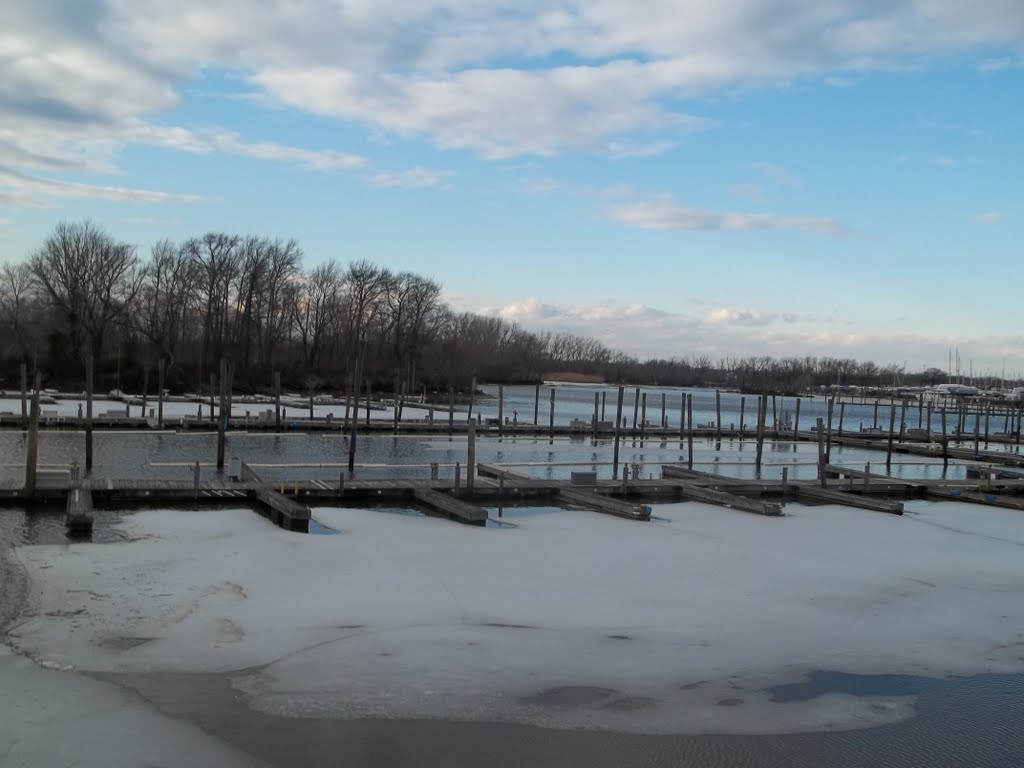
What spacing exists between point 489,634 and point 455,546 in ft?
16.0

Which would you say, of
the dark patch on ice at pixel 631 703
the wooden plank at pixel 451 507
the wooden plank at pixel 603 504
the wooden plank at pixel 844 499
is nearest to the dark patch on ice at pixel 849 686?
the dark patch on ice at pixel 631 703

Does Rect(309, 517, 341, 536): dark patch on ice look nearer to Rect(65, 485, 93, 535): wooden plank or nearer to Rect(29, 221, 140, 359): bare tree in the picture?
Rect(65, 485, 93, 535): wooden plank

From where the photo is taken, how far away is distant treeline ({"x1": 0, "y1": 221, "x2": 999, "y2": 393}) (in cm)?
6053

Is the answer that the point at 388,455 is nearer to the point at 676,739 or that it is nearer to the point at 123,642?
the point at 123,642

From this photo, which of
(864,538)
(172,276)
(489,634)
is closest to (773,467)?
(864,538)

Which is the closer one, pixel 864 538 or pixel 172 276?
pixel 864 538

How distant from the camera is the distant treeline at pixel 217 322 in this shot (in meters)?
60.5

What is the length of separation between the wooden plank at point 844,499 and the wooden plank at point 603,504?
6048mm

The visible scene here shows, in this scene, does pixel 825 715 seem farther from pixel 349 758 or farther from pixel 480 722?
pixel 349 758

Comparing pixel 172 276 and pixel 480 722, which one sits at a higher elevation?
pixel 172 276

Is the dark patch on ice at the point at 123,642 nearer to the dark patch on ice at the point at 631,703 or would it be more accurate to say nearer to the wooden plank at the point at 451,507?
the dark patch on ice at the point at 631,703

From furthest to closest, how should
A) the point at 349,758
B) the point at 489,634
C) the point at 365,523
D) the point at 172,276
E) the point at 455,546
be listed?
the point at 172,276
the point at 365,523
the point at 455,546
the point at 489,634
the point at 349,758

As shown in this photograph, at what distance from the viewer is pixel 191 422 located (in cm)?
3822

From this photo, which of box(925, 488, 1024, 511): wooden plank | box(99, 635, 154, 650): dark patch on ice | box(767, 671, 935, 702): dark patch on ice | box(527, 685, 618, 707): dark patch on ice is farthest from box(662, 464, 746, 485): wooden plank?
box(99, 635, 154, 650): dark patch on ice
